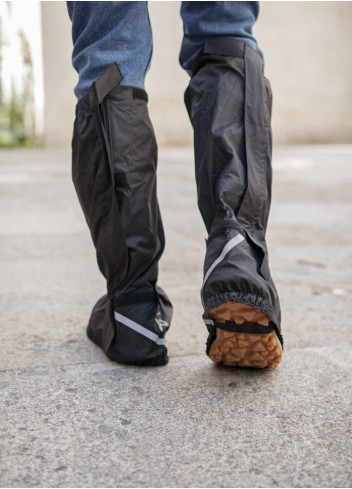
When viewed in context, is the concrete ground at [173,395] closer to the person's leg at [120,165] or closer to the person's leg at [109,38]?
the person's leg at [120,165]

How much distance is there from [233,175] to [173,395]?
34cm

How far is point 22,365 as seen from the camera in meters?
0.97

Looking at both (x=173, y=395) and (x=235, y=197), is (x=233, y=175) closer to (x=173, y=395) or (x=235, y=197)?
(x=235, y=197)

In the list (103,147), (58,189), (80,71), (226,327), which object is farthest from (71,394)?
(58,189)

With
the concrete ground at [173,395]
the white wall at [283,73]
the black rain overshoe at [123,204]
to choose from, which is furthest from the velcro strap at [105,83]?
the white wall at [283,73]

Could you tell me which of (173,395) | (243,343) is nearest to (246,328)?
(243,343)

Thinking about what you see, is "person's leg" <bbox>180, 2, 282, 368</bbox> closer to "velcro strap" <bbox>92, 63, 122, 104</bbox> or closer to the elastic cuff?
the elastic cuff

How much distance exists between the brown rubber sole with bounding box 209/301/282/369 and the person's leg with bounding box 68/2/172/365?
12cm

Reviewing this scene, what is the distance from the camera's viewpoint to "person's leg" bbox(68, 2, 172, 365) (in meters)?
0.92

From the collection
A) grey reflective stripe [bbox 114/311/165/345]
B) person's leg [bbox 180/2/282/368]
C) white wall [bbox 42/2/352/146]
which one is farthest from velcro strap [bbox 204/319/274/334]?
white wall [bbox 42/2/352/146]

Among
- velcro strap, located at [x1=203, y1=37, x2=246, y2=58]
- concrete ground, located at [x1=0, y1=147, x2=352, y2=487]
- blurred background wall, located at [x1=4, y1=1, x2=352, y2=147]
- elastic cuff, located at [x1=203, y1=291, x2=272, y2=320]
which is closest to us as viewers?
concrete ground, located at [x1=0, y1=147, x2=352, y2=487]

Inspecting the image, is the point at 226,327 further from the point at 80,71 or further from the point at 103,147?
the point at 80,71

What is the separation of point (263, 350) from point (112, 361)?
10.3 inches

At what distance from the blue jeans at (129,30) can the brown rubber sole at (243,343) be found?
0.39m
